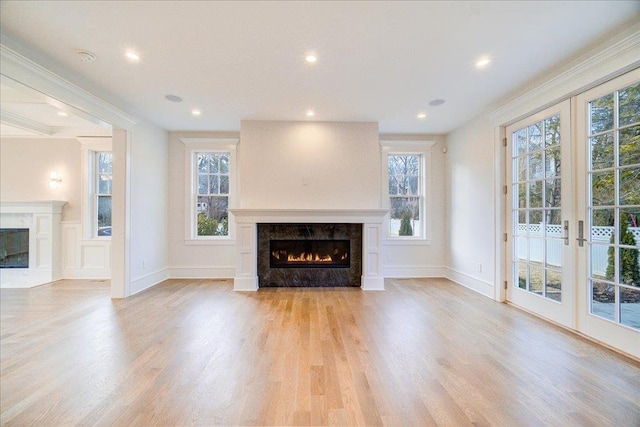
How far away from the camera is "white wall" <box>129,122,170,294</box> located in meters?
4.20

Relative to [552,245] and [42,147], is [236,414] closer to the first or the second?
[552,245]

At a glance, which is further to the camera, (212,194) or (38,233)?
(212,194)

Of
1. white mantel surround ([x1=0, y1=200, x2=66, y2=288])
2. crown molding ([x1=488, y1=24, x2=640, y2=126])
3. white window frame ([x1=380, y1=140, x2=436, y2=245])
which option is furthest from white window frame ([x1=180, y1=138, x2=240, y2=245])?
crown molding ([x1=488, y1=24, x2=640, y2=126])

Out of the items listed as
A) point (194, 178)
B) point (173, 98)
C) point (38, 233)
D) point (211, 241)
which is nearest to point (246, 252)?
point (211, 241)

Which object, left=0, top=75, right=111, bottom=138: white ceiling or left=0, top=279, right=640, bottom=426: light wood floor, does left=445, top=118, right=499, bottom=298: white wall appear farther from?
left=0, top=75, right=111, bottom=138: white ceiling

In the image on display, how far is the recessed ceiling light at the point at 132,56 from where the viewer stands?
8.50ft

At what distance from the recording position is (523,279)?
11.5ft

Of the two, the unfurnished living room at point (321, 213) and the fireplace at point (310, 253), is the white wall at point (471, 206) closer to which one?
the unfurnished living room at point (321, 213)

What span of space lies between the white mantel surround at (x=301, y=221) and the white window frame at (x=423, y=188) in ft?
2.83

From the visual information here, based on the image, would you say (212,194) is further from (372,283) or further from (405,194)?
(405,194)

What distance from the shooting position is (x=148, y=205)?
4.55 metres

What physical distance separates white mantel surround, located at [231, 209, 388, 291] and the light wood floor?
0.85 meters

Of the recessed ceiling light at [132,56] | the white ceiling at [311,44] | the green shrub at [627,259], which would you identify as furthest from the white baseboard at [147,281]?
the green shrub at [627,259]

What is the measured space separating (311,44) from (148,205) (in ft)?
12.4
